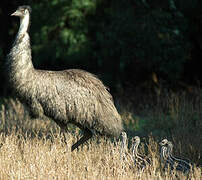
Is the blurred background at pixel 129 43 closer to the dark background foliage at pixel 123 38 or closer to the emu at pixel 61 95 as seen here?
the dark background foliage at pixel 123 38

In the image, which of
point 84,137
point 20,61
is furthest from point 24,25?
point 84,137

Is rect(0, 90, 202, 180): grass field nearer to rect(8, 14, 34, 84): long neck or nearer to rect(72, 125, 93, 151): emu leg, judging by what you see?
rect(72, 125, 93, 151): emu leg

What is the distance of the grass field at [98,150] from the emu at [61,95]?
27 cm

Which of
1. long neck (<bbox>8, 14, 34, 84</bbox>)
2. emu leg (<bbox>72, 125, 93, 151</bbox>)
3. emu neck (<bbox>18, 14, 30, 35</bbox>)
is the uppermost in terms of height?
emu neck (<bbox>18, 14, 30, 35</bbox>)

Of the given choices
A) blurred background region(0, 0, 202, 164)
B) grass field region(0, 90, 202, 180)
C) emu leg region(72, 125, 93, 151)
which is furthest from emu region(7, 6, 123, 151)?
blurred background region(0, 0, 202, 164)

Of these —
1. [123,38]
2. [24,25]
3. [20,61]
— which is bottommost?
[123,38]

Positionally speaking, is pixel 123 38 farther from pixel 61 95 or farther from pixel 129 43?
pixel 61 95

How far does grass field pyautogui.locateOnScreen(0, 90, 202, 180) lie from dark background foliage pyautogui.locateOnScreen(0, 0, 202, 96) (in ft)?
7.60

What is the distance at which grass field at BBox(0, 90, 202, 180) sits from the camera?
5.27 metres

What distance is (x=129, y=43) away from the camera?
504 inches

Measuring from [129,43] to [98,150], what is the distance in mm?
6780

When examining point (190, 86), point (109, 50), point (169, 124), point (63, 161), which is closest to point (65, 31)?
point (109, 50)

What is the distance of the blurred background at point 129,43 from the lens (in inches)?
497

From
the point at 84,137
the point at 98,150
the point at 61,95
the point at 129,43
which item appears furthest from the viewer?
the point at 129,43
